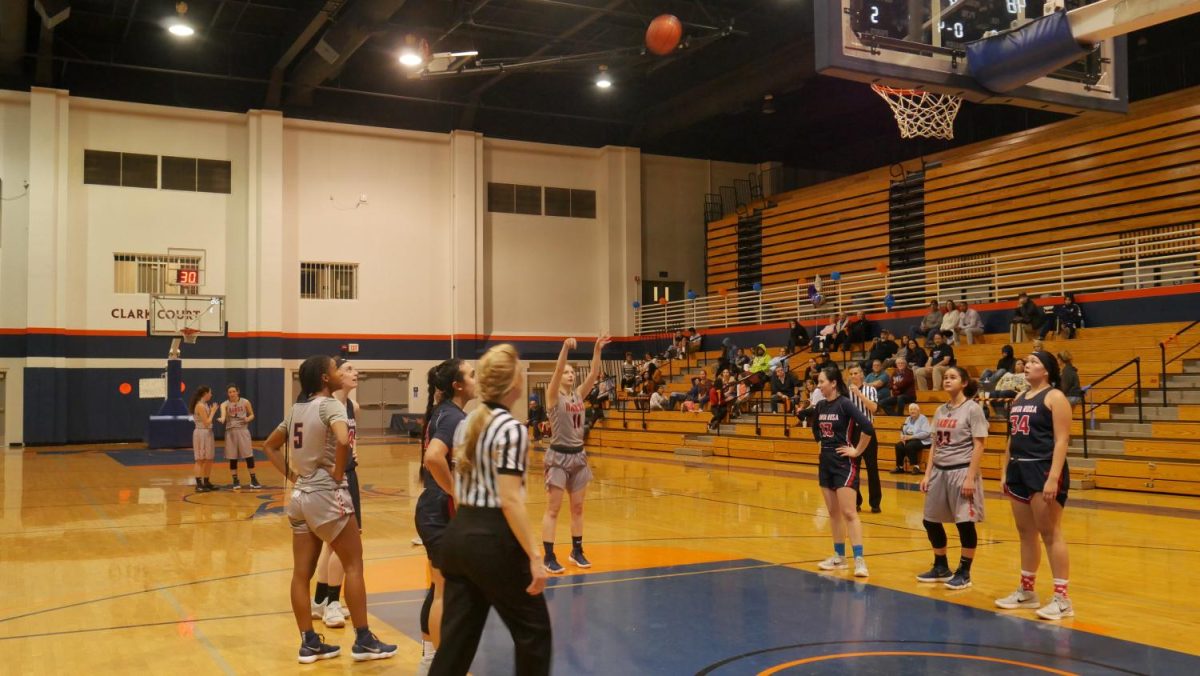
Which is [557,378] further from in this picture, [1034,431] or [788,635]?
[1034,431]

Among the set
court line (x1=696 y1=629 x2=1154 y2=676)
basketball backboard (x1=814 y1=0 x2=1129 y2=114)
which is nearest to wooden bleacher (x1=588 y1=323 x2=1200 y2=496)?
basketball backboard (x1=814 y1=0 x2=1129 y2=114)

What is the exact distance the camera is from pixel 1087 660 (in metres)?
5.58

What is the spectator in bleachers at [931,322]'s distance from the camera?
2114 centimetres

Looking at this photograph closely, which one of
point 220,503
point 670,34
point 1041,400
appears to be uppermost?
point 670,34

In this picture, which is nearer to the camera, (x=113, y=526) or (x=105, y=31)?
(x=113, y=526)

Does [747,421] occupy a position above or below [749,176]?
below

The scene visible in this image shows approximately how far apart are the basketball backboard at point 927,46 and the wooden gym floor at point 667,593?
13.9 feet

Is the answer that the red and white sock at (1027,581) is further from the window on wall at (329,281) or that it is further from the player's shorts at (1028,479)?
the window on wall at (329,281)

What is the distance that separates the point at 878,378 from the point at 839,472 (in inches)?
465

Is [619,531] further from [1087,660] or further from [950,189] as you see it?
[950,189]

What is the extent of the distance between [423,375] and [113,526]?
18.4 metres

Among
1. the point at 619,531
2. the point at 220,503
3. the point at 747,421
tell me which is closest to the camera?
the point at 619,531

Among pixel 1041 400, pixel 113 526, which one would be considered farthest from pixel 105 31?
pixel 1041 400

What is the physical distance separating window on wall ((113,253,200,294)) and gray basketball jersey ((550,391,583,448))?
21141mm
